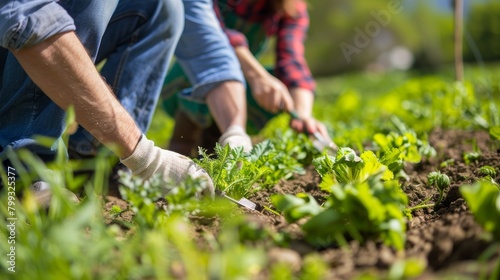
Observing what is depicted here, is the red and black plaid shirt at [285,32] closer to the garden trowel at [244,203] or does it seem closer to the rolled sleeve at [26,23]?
the garden trowel at [244,203]

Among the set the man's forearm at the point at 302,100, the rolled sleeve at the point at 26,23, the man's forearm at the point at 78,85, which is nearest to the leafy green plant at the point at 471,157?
the man's forearm at the point at 302,100

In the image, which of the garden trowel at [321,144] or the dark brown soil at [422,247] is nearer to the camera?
the dark brown soil at [422,247]

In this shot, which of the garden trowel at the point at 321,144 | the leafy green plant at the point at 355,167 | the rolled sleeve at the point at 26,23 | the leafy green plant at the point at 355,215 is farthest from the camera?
the garden trowel at the point at 321,144

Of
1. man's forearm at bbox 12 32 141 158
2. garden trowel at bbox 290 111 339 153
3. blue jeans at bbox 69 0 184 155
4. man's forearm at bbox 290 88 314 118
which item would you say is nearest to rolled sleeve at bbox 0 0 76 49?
man's forearm at bbox 12 32 141 158

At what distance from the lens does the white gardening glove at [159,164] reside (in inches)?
71.9

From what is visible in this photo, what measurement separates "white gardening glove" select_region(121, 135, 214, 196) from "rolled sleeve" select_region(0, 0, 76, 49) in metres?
0.44

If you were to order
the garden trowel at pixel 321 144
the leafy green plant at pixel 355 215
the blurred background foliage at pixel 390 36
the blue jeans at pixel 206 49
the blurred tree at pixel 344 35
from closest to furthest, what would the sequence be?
the leafy green plant at pixel 355 215, the garden trowel at pixel 321 144, the blue jeans at pixel 206 49, the blurred background foliage at pixel 390 36, the blurred tree at pixel 344 35

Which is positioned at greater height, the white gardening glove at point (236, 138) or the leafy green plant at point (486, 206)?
the leafy green plant at point (486, 206)

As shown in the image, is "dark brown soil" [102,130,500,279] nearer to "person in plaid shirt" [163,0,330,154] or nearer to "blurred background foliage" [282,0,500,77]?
"person in plaid shirt" [163,0,330,154]

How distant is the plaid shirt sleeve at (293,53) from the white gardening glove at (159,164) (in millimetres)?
1673

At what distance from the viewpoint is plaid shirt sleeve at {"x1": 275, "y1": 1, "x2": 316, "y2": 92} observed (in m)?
3.47

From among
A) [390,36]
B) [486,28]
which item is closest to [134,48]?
[486,28]

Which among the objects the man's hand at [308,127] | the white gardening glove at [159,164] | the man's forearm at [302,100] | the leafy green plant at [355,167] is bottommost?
the man's forearm at [302,100]

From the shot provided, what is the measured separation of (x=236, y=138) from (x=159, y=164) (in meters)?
0.71
